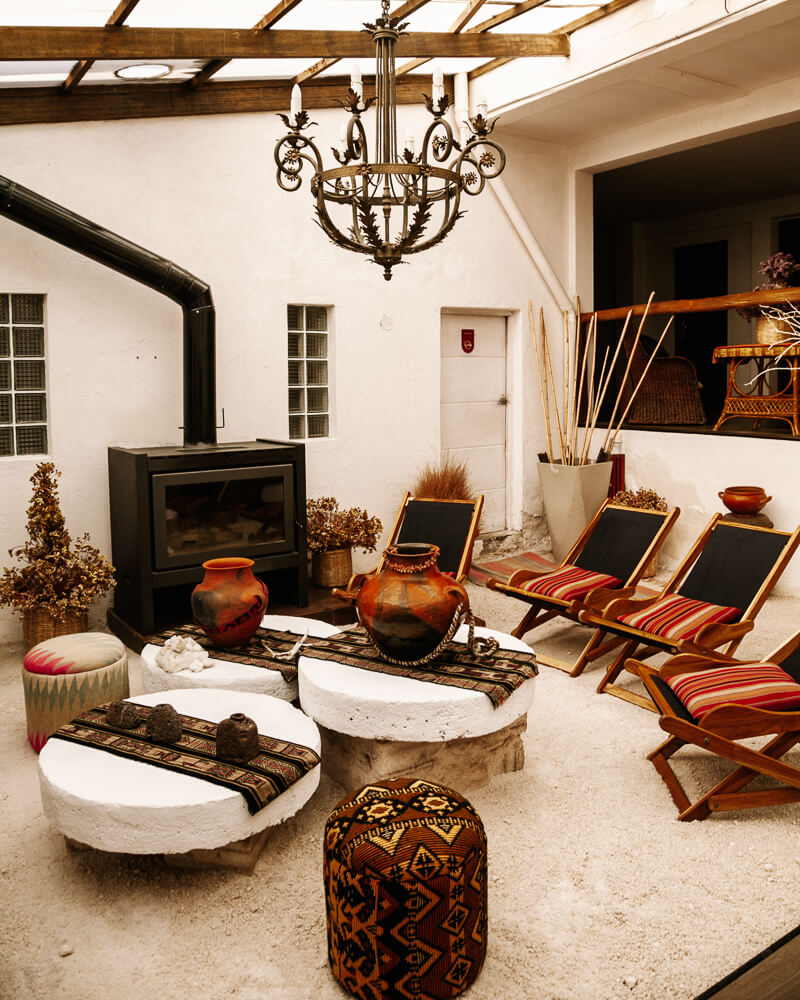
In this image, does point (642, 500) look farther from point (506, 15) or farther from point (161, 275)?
point (161, 275)

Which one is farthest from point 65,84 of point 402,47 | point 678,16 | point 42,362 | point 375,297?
point 678,16

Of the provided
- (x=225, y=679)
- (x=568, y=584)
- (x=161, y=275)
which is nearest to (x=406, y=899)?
(x=225, y=679)

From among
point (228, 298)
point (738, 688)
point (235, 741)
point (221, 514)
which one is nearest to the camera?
point (235, 741)

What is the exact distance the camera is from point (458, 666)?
3752 millimetres

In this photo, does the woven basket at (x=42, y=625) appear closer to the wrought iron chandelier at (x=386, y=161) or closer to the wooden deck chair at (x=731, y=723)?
the wrought iron chandelier at (x=386, y=161)

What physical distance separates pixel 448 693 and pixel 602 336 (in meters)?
6.19

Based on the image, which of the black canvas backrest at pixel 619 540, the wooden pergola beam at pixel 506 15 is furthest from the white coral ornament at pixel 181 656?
the wooden pergola beam at pixel 506 15

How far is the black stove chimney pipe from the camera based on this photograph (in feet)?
16.5

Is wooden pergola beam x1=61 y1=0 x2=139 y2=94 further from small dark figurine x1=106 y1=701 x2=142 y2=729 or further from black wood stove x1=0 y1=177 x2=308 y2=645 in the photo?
small dark figurine x1=106 y1=701 x2=142 y2=729

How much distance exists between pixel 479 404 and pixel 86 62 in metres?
4.14

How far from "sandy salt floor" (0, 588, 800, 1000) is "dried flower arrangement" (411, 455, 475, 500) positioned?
3566mm

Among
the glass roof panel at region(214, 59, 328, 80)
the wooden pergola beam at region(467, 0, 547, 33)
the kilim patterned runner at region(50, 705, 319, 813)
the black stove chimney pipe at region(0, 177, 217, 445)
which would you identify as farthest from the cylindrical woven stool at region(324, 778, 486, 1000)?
the wooden pergola beam at region(467, 0, 547, 33)

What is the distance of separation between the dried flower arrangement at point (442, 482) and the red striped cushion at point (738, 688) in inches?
140

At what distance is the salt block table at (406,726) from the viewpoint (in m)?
3.40
